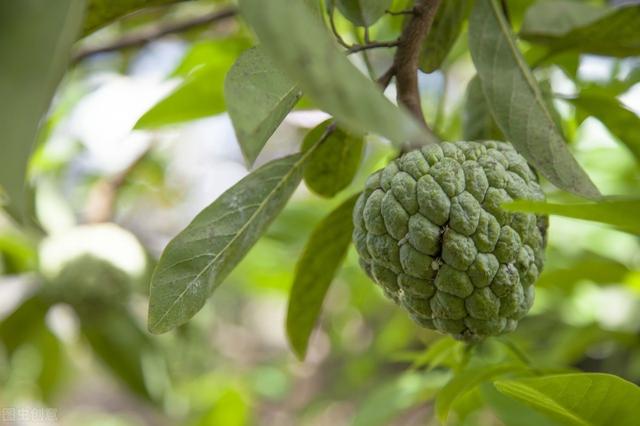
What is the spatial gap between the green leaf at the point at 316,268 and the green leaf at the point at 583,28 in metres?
0.47

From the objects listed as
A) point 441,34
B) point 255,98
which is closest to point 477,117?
point 441,34

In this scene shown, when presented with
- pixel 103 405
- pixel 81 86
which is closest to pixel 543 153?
pixel 81 86

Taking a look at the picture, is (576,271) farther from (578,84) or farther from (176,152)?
(176,152)

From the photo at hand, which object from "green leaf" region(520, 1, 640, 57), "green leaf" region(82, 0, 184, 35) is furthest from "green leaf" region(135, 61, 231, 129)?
"green leaf" region(520, 1, 640, 57)

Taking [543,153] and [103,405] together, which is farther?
[103,405]

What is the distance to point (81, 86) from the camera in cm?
280

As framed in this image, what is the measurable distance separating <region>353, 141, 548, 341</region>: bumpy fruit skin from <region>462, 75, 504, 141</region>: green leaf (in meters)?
0.26

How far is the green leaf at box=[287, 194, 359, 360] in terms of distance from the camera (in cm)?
133

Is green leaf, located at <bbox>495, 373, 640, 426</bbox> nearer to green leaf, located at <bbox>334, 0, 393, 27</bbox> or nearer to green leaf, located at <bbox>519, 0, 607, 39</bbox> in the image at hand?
green leaf, located at <bbox>334, 0, 393, 27</bbox>

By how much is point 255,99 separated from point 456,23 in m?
0.55

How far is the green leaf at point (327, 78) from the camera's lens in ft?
2.01

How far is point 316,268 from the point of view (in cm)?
137

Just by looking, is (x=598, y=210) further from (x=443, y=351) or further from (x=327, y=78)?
(x=443, y=351)

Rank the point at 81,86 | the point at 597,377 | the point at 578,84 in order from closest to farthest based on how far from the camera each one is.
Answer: the point at 597,377, the point at 578,84, the point at 81,86
